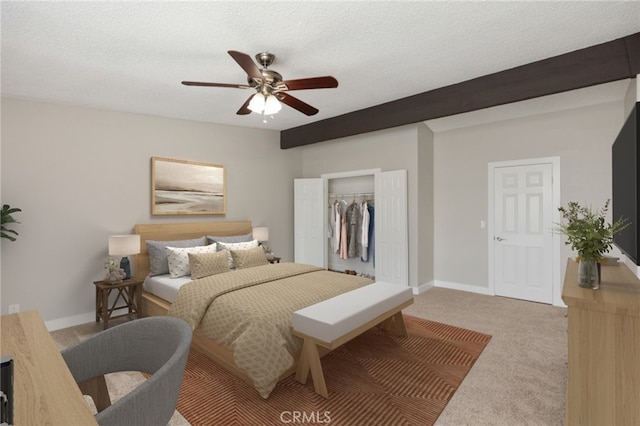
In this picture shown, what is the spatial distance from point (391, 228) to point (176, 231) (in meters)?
3.09

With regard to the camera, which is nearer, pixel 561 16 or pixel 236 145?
pixel 561 16

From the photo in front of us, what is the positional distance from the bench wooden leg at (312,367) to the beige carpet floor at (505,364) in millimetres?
777

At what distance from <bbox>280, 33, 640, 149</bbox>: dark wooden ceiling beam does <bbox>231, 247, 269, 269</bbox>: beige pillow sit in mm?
2060

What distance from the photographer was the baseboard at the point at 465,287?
477 cm

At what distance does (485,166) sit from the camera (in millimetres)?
4773

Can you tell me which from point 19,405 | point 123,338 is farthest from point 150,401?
point 123,338

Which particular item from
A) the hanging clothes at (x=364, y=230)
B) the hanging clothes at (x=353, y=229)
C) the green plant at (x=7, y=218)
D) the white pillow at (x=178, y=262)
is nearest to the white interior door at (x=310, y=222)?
the hanging clothes at (x=353, y=229)

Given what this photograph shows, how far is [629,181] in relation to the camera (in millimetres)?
1856

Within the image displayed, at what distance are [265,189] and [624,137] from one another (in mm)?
4443

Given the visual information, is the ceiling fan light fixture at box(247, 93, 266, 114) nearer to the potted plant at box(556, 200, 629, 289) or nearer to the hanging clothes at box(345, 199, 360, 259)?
the potted plant at box(556, 200, 629, 289)

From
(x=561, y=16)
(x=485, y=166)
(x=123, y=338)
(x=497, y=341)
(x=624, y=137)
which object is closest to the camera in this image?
(x=123, y=338)

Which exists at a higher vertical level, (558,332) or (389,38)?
(389,38)

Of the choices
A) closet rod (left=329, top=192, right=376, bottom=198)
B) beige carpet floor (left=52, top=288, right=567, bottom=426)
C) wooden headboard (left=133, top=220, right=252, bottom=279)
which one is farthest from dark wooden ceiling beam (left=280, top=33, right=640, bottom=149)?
beige carpet floor (left=52, top=288, right=567, bottom=426)

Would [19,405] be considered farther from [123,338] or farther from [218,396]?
[218,396]
